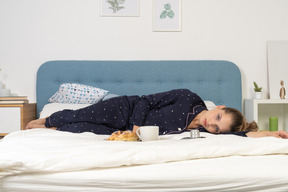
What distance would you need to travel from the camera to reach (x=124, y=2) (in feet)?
10.00

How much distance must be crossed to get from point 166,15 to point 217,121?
1.46 meters

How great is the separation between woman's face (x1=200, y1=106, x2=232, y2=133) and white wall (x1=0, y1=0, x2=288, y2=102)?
1.18 m

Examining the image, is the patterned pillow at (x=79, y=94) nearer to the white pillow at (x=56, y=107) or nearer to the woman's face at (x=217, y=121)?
the white pillow at (x=56, y=107)

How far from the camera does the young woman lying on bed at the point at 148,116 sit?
6.62 feet

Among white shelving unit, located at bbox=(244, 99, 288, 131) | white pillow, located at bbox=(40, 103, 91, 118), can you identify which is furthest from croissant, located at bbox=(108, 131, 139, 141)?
white shelving unit, located at bbox=(244, 99, 288, 131)

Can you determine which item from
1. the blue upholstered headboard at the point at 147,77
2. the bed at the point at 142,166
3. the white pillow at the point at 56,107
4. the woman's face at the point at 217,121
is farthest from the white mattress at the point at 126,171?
the blue upholstered headboard at the point at 147,77

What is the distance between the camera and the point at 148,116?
7.02 ft

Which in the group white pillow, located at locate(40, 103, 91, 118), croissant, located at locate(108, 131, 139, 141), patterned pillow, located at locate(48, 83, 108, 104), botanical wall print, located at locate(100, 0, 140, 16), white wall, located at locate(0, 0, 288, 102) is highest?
botanical wall print, located at locate(100, 0, 140, 16)

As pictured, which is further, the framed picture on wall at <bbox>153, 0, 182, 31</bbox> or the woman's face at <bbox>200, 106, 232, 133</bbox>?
the framed picture on wall at <bbox>153, 0, 182, 31</bbox>

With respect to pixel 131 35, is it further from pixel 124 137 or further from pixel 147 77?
pixel 124 137

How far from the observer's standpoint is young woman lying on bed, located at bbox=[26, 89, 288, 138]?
79.4 inches

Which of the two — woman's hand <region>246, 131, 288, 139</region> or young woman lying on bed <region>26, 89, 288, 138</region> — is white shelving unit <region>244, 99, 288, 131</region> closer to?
young woman lying on bed <region>26, 89, 288, 138</region>

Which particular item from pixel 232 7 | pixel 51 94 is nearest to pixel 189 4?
pixel 232 7

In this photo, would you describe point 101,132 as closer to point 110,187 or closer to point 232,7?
point 110,187
